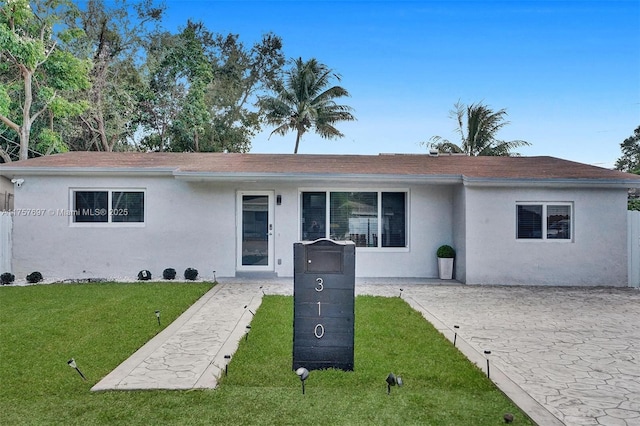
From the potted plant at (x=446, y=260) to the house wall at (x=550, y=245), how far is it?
687 millimetres

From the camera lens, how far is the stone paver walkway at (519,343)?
3711mm

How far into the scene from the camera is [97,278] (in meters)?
10.3

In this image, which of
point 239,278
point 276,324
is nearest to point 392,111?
point 239,278

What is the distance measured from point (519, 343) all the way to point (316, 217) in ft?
20.6

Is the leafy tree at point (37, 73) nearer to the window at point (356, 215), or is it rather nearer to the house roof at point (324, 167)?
the house roof at point (324, 167)

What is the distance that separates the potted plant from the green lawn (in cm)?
423

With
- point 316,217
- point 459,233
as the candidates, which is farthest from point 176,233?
point 459,233

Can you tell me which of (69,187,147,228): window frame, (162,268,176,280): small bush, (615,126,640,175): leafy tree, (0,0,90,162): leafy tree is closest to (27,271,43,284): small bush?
(69,187,147,228): window frame

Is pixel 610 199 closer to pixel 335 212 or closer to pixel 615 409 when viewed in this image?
pixel 335 212

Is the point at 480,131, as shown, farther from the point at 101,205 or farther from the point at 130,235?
the point at 101,205

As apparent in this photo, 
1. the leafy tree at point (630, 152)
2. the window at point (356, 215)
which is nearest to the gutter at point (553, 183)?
the window at point (356, 215)

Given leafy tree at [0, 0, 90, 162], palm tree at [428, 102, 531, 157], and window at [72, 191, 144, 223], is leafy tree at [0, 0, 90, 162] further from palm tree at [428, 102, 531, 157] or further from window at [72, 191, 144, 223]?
palm tree at [428, 102, 531, 157]

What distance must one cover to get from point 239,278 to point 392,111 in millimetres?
16793

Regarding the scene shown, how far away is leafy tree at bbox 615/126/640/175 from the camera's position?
33000 mm
